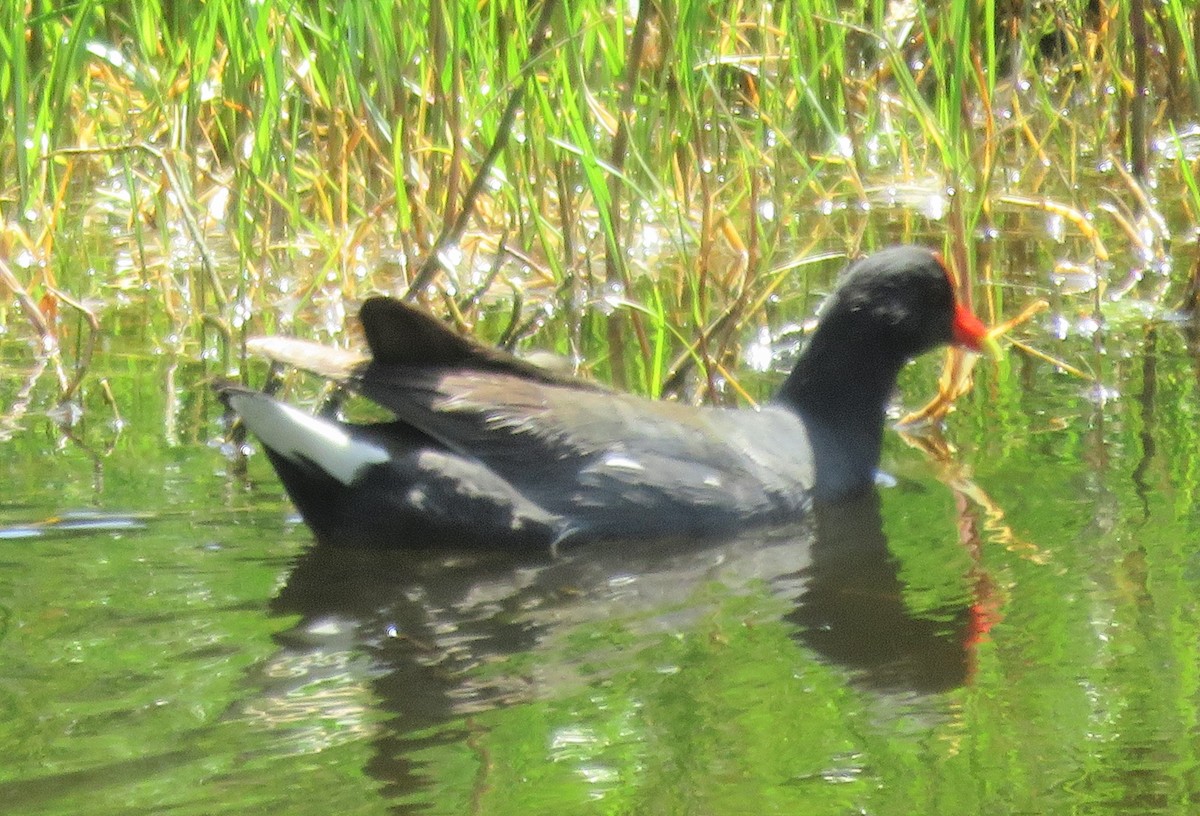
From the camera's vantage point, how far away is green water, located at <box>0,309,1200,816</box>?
226 cm

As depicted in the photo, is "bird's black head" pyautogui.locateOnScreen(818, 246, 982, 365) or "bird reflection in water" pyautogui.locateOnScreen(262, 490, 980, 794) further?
"bird's black head" pyautogui.locateOnScreen(818, 246, 982, 365)

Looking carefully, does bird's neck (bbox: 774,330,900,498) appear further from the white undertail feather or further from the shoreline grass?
the white undertail feather

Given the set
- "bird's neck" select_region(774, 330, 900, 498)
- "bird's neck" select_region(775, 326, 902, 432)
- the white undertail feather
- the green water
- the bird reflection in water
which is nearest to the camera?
the green water

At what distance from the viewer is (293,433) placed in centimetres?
344

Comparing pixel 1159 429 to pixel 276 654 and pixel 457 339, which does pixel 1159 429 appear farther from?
pixel 276 654

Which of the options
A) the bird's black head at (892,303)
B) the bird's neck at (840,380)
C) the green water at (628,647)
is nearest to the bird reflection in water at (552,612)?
the green water at (628,647)

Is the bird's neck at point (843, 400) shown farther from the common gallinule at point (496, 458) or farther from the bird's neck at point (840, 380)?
the common gallinule at point (496, 458)

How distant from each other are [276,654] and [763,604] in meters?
0.78

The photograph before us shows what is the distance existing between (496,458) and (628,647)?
0.80 meters

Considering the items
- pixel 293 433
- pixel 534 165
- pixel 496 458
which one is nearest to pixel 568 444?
pixel 496 458

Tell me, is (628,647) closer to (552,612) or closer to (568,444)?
(552,612)

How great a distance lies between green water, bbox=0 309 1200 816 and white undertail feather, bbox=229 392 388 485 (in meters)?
0.17

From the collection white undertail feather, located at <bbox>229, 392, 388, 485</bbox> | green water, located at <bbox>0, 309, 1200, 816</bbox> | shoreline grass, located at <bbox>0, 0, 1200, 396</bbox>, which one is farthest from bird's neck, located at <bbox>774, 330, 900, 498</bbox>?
white undertail feather, located at <bbox>229, 392, 388, 485</bbox>

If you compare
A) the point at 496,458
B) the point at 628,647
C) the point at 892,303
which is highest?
the point at 892,303
